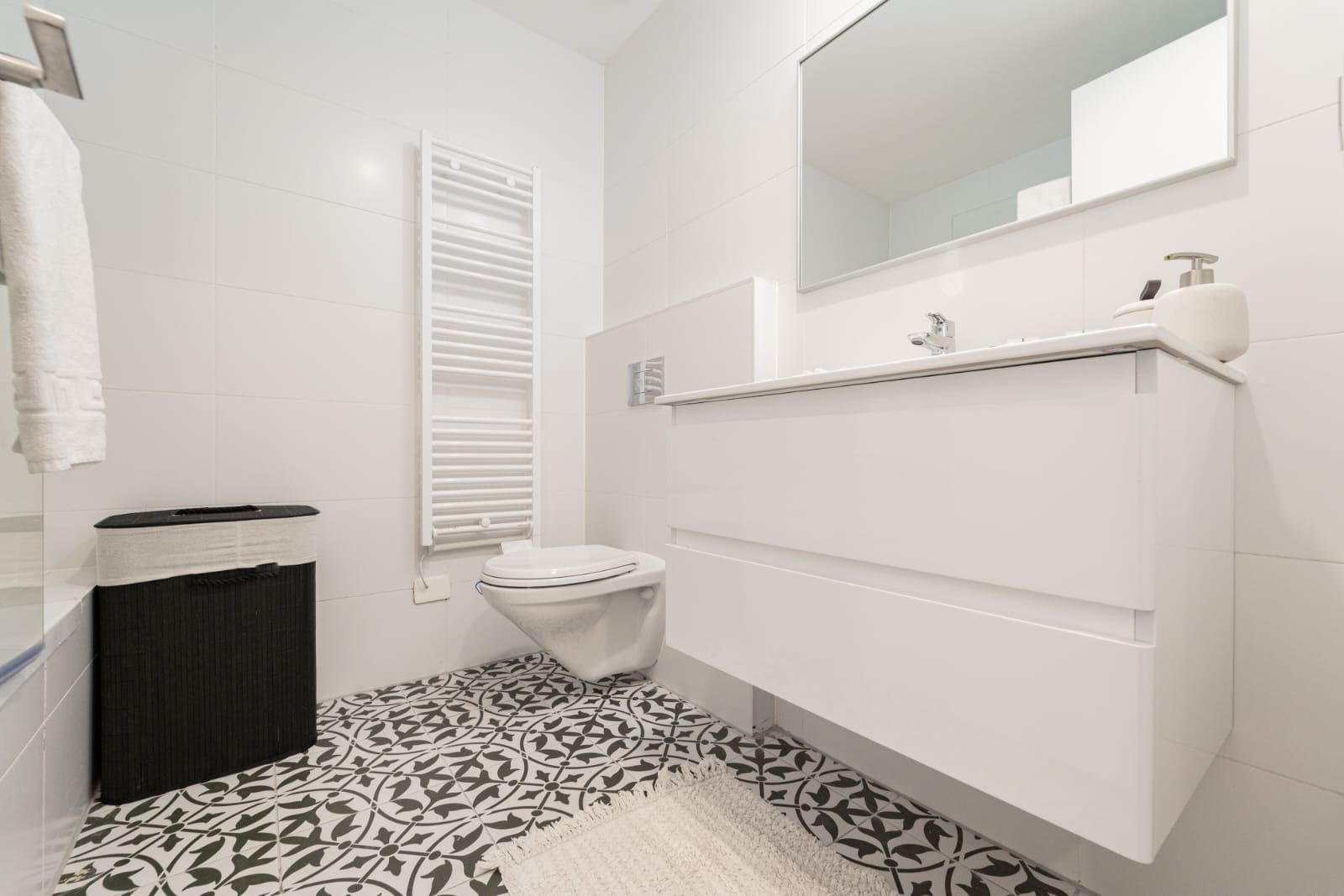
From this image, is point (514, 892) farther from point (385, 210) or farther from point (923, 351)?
point (385, 210)

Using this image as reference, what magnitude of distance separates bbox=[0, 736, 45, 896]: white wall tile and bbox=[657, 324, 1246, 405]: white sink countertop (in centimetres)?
125

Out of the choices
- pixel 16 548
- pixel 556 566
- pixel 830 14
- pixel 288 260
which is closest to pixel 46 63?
pixel 16 548

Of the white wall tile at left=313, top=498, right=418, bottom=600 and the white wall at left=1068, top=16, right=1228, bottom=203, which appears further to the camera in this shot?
the white wall tile at left=313, top=498, right=418, bottom=600

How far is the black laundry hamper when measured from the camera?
1233 millimetres

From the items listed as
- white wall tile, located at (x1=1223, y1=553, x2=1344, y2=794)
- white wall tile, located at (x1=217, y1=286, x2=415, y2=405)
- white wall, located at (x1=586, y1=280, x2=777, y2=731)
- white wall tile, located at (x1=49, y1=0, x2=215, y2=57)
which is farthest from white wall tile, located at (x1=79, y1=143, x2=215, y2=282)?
white wall tile, located at (x1=1223, y1=553, x2=1344, y2=794)

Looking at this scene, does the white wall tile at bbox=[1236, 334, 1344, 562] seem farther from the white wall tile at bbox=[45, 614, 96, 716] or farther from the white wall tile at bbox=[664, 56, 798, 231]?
the white wall tile at bbox=[45, 614, 96, 716]

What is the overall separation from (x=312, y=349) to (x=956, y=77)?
6.17 ft

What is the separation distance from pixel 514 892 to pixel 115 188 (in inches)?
75.5

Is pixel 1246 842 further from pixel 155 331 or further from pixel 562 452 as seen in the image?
pixel 155 331

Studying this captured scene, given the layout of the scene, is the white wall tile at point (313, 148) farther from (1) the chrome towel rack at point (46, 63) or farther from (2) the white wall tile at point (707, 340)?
(1) the chrome towel rack at point (46, 63)

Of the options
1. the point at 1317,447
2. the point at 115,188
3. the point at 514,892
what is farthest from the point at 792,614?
the point at 115,188

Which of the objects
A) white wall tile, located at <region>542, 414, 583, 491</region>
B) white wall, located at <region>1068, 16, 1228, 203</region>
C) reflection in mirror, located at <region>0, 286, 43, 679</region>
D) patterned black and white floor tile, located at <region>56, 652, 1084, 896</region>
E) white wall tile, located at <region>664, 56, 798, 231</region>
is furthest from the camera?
white wall tile, located at <region>542, 414, 583, 491</region>

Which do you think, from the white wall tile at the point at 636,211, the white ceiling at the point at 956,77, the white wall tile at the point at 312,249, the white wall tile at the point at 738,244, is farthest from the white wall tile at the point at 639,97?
the white wall tile at the point at 312,249

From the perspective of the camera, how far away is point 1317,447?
0.81 metres
